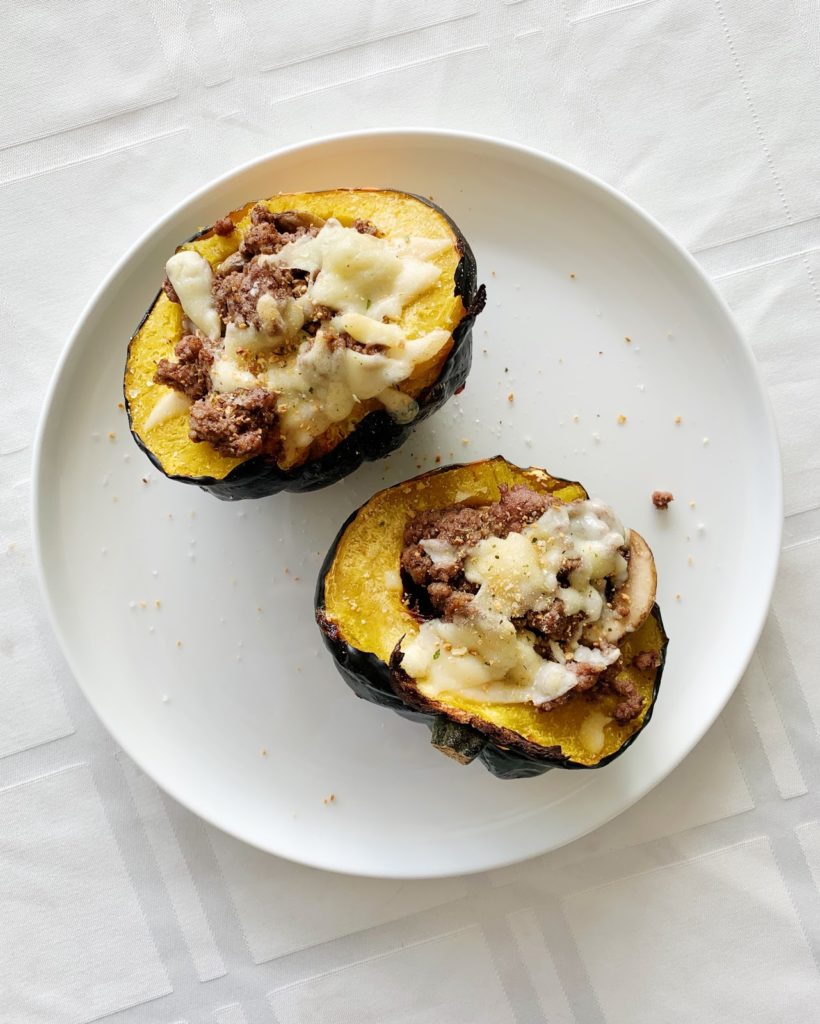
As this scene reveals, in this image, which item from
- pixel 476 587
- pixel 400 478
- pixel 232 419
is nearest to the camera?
pixel 232 419

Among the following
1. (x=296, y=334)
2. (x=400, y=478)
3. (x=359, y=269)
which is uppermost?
(x=359, y=269)

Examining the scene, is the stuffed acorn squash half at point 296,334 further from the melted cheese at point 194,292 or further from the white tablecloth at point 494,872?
the white tablecloth at point 494,872

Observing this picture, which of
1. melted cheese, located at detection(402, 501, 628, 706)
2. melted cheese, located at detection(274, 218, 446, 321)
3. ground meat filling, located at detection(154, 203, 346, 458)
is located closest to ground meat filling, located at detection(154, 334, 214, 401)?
ground meat filling, located at detection(154, 203, 346, 458)

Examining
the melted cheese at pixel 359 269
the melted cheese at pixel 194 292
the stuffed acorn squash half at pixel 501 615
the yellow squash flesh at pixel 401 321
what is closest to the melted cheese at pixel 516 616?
the stuffed acorn squash half at pixel 501 615

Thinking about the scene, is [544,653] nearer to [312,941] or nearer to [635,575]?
[635,575]

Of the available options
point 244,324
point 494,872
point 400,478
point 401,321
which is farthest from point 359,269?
point 494,872

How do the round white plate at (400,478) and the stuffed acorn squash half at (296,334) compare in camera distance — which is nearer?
the stuffed acorn squash half at (296,334)

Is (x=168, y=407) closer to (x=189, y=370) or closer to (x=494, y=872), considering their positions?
(x=189, y=370)
